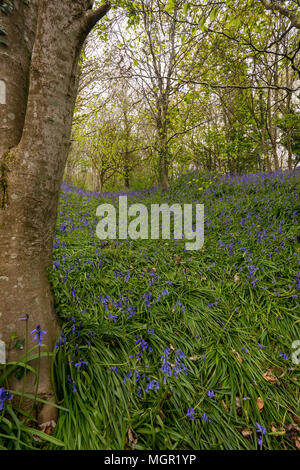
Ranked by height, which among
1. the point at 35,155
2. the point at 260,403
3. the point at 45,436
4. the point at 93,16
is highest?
the point at 93,16

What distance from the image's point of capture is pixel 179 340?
81.7 inches

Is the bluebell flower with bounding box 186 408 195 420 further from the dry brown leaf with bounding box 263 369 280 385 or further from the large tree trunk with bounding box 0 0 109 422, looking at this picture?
the large tree trunk with bounding box 0 0 109 422

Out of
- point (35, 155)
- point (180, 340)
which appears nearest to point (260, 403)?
point (180, 340)

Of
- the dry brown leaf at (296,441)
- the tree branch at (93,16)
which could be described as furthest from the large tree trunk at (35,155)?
the dry brown leaf at (296,441)

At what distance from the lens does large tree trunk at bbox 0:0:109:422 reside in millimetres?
1240

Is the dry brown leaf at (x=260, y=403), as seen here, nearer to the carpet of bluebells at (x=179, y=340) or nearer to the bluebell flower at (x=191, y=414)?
the carpet of bluebells at (x=179, y=340)

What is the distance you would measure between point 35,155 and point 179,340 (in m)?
2.11

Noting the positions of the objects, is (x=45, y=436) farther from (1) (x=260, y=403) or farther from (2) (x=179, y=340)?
(1) (x=260, y=403)

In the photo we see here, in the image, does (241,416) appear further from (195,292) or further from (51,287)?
(51,287)

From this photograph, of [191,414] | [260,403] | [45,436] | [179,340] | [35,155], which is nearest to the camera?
[45,436]

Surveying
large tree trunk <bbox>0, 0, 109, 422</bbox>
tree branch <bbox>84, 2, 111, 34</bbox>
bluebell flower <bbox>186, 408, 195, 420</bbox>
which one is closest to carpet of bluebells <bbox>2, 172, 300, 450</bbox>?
bluebell flower <bbox>186, 408, 195, 420</bbox>

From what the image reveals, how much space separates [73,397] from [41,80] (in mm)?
2168

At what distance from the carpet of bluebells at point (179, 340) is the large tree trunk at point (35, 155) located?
0.91ft
